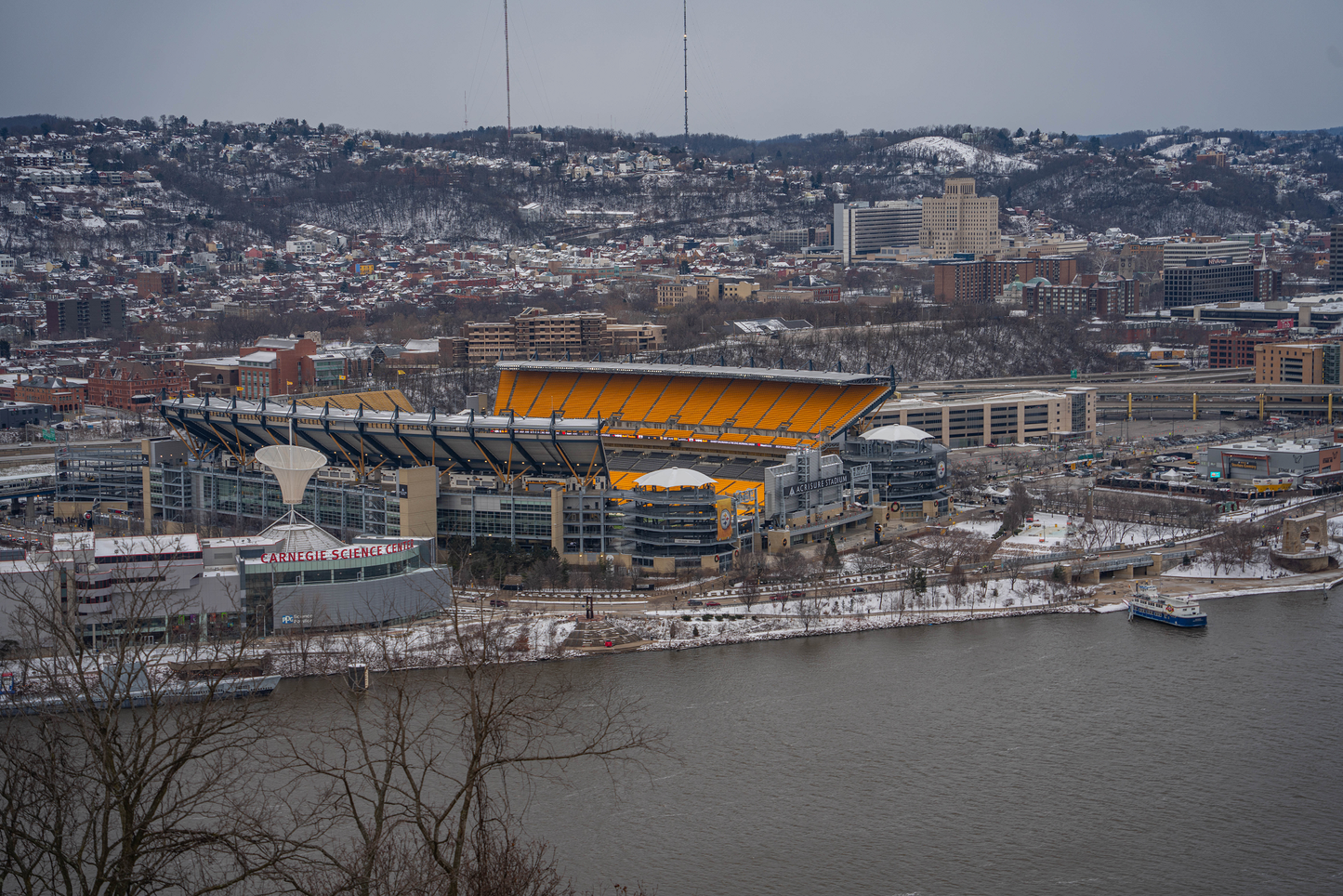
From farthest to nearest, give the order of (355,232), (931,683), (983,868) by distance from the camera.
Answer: (355,232) → (931,683) → (983,868)

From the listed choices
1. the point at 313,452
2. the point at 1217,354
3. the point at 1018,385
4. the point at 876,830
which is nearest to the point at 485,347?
the point at 1018,385

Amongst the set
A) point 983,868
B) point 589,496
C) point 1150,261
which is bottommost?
point 983,868

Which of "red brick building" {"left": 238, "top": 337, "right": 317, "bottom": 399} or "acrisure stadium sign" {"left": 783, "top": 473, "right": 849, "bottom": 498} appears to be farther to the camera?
"red brick building" {"left": 238, "top": 337, "right": 317, "bottom": 399}

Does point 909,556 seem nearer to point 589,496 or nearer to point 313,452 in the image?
point 589,496

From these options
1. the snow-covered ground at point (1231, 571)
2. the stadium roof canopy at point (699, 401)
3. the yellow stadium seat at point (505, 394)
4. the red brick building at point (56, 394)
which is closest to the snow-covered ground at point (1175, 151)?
the red brick building at point (56, 394)

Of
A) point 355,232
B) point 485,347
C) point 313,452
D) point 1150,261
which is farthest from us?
point 355,232

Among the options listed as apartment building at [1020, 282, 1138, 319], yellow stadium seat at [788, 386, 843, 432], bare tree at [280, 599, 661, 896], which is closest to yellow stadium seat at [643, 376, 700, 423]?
yellow stadium seat at [788, 386, 843, 432]

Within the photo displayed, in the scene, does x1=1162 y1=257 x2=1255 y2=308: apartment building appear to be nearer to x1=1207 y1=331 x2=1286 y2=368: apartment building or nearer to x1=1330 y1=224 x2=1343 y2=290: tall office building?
x1=1330 y1=224 x2=1343 y2=290: tall office building
